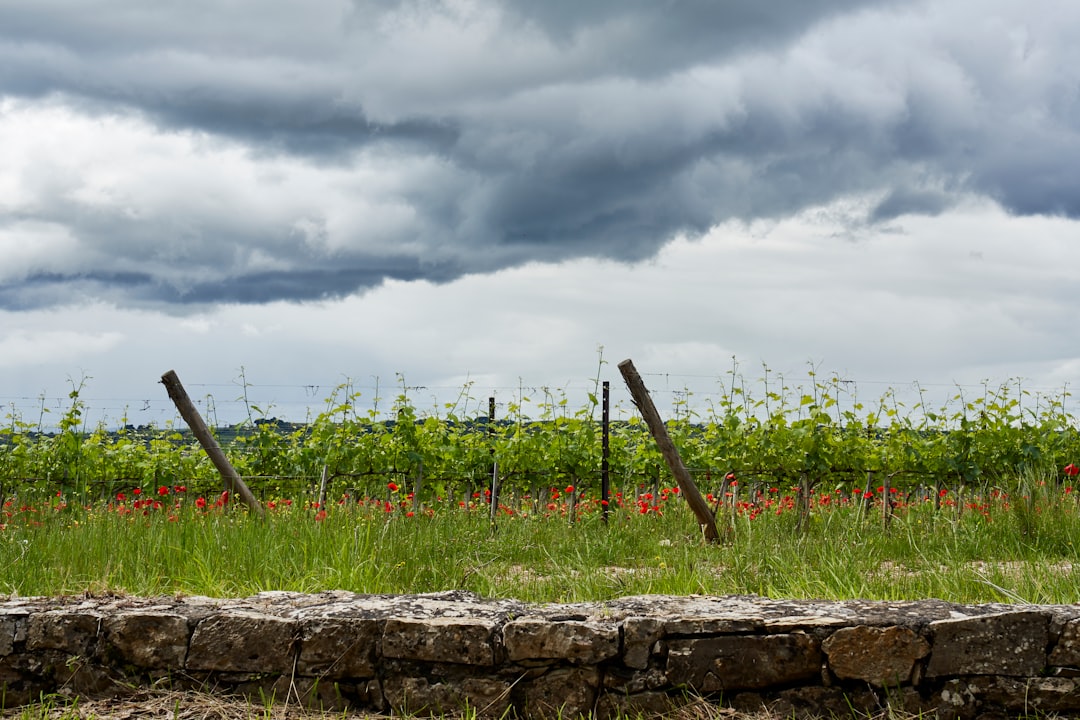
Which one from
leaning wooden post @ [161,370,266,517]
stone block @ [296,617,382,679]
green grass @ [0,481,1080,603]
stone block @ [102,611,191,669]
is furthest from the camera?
leaning wooden post @ [161,370,266,517]

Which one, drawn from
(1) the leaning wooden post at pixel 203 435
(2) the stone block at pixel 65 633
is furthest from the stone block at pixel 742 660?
(1) the leaning wooden post at pixel 203 435

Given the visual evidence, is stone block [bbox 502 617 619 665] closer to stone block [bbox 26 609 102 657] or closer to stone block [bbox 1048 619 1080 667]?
stone block [bbox 1048 619 1080 667]

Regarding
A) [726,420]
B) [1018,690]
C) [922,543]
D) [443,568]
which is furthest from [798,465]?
[1018,690]

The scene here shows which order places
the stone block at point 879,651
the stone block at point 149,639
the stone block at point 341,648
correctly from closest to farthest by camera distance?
the stone block at point 879,651, the stone block at point 341,648, the stone block at point 149,639

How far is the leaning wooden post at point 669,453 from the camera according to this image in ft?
25.1

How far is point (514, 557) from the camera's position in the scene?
7.09 metres

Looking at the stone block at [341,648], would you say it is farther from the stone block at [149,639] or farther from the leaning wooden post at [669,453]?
the leaning wooden post at [669,453]

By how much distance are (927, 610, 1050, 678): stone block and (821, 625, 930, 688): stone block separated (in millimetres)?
87

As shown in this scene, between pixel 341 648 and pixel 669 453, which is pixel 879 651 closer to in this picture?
pixel 341 648

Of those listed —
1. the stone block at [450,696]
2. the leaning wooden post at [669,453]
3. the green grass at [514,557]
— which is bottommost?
the stone block at [450,696]

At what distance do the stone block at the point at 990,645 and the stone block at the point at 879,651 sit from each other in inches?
3.4

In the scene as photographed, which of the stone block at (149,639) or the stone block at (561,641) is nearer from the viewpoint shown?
the stone block at (561,641)

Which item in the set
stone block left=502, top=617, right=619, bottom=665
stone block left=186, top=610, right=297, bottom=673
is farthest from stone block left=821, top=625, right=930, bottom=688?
stone block left=186, top=610, right=297, bottom=673

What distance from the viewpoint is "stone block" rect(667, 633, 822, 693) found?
4027 mm
